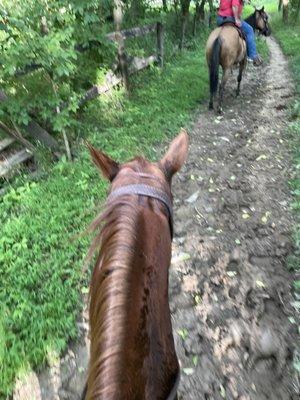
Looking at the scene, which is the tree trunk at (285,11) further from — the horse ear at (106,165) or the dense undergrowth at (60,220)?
the horse ear at (106,165)

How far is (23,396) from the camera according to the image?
281cm

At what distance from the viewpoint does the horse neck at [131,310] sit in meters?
1.27

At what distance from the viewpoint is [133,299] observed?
55.7 inches

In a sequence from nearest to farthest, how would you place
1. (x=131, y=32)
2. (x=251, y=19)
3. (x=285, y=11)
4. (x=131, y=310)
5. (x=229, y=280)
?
1. (x=131, y=310)
2. (x=229, y=280)
3. (x=131, y=32)
4. (x=251, y=19)
5. (x=285, y=11)

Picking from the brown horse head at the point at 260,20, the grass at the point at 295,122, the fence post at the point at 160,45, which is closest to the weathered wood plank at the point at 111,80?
the fence post at the point at 160,45

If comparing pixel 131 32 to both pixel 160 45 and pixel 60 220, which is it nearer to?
pixel 160 45

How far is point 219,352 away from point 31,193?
115 inches

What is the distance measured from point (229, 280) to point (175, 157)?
201 cm

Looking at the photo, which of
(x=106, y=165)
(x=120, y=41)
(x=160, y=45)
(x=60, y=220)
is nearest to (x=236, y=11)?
(x=160, y=45)

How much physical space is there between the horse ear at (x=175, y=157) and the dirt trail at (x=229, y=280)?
169cm

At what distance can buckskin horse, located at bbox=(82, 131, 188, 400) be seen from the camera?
128cm

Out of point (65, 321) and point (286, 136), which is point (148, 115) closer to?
point (286, 136)

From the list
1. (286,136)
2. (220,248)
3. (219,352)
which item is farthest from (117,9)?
(219,352)

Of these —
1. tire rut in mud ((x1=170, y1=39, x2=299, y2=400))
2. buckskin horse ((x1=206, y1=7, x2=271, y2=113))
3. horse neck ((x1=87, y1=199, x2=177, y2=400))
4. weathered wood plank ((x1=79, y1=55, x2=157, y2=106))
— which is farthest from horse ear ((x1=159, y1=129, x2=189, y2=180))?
buckskin horse ((x1=206, y1=7, x2=271, y2=113))
